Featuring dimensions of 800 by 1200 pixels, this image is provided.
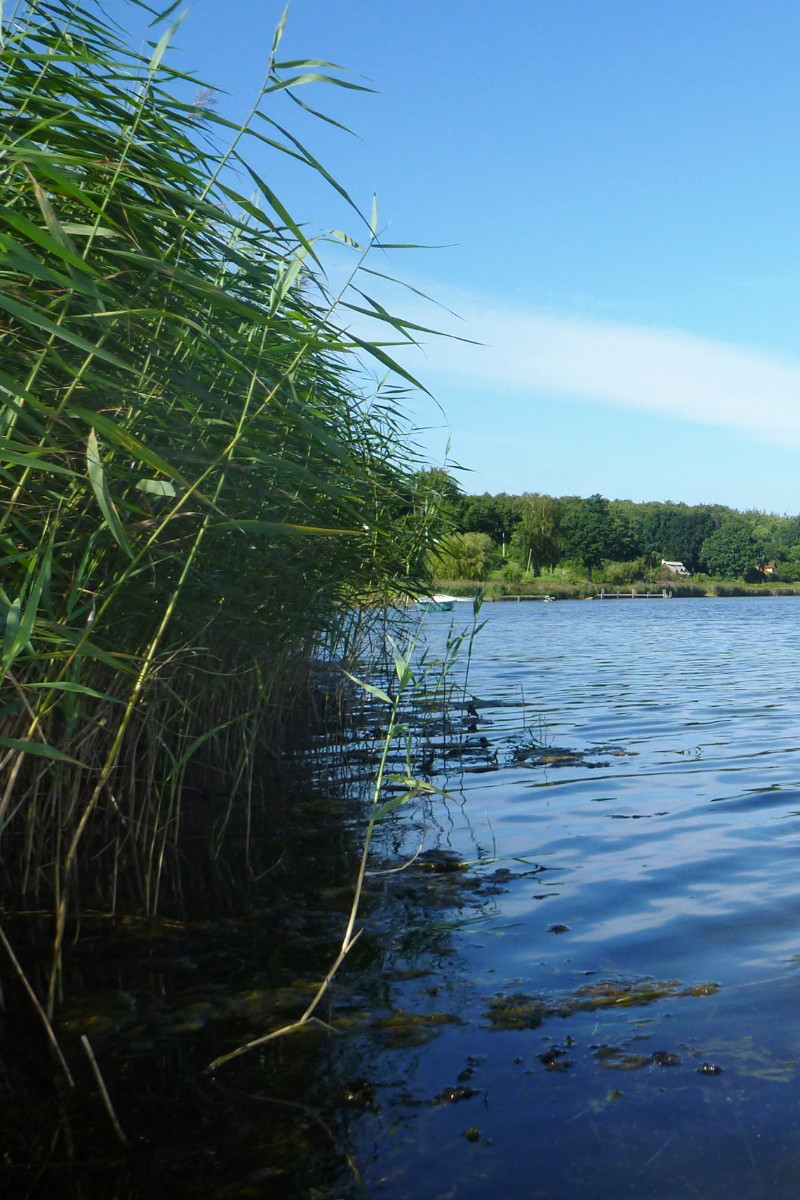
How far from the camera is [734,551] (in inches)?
5502

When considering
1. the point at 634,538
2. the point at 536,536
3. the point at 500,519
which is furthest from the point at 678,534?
the point at 536,536

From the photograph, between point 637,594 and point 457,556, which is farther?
point 637,594

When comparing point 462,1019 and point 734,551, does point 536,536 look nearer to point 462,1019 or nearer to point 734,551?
point 734,551

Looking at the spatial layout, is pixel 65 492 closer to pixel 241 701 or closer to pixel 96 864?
pixel 96 864

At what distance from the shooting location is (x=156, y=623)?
4629 mm

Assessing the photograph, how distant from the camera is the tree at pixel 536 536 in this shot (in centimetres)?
9738

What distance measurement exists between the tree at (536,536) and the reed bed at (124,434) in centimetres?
9234

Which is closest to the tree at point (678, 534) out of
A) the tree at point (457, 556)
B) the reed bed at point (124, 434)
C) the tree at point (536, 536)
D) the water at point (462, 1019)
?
the tree at point (536, 536)

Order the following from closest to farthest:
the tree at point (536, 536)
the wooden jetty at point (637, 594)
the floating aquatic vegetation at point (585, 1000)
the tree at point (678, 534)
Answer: the floating aquatic vegetation at point (585, 1000)
the wooden jetty at point (637, 594)
the tree at point (536, 536)
the tree at point (678, 534)

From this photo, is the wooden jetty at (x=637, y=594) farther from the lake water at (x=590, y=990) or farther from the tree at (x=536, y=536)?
the lake water at (x=590, y=990)

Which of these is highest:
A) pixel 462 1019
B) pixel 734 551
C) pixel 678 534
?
pixel 678 534

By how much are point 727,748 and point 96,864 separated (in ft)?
21.6

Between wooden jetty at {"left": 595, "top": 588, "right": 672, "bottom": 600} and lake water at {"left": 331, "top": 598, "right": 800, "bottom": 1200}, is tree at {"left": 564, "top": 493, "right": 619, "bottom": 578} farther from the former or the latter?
lake water at {"left": 331, "top": 598, "right": 800, "bottom": 1200}

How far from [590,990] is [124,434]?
2.86 metres
